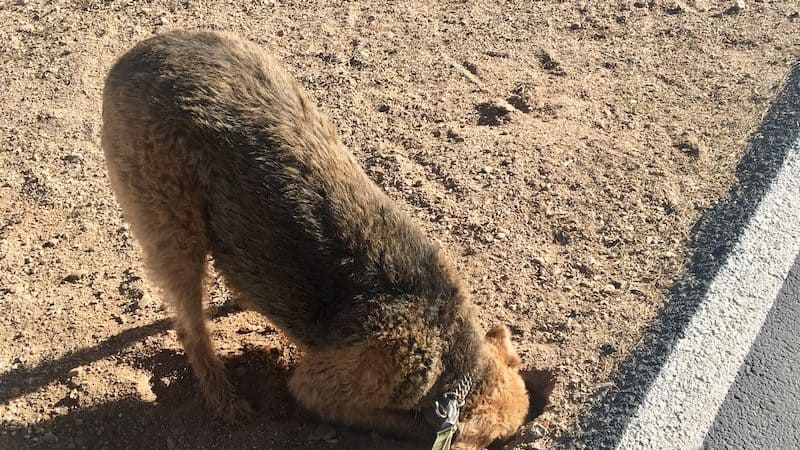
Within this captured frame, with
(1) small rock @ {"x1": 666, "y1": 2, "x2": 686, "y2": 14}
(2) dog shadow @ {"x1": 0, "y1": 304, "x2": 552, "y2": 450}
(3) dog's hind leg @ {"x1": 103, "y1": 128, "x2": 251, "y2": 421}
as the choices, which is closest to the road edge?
Result: (2) dog shadow @ {"x1": 0, "y1": 304, "x2": 552, "y2": 450}

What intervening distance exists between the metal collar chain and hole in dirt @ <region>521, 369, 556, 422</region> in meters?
0.45

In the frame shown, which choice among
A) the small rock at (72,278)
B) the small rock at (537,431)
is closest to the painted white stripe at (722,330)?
the small rock at (537,431)

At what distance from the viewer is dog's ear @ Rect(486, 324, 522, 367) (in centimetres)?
369

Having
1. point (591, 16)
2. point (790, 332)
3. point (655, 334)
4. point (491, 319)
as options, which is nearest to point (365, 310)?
point (491, 319)

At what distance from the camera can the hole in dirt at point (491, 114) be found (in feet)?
17.9

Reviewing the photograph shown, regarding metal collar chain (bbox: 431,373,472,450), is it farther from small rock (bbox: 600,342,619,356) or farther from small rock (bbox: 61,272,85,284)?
small rock (bbox: 61,272,85,284)

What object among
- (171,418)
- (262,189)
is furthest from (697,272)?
(171,418)

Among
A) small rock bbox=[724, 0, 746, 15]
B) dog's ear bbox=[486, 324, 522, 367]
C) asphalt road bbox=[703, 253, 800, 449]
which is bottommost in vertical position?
asphalt road bbox=[703, 253, 800, 449]

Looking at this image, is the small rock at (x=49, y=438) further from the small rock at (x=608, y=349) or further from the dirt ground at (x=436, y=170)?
the small rock at (x=608, y=349)

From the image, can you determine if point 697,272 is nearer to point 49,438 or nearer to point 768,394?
point 768,394

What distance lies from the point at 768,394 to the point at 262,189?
9.60 feet

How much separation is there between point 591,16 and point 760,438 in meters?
4.17

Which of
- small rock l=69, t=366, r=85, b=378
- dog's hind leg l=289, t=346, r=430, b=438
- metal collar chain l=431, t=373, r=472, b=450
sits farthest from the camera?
small rock l=69, t=366, r=85, b=378

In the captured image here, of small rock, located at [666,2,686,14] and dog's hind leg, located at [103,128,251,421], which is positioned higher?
dog's hind leg, located at [103,128,251,421]
